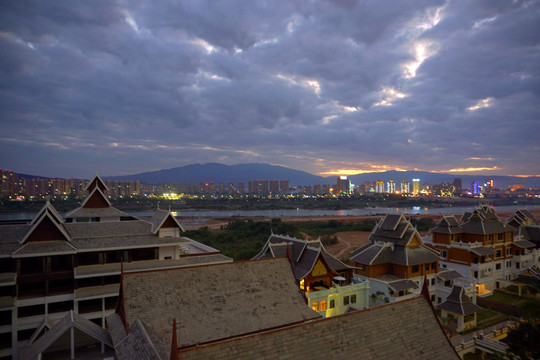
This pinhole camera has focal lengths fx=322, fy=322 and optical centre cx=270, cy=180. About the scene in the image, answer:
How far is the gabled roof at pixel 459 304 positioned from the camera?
77.4 ft

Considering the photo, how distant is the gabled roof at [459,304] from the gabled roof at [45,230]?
1095 inches

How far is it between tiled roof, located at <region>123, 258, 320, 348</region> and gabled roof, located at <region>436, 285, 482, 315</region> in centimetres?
1511

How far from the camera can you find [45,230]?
20.9m

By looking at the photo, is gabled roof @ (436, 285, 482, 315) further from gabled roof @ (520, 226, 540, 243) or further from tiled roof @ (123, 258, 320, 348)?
gabled roof @ (520, 226, 540, 243)

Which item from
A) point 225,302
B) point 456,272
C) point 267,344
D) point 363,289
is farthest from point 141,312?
point 456,272

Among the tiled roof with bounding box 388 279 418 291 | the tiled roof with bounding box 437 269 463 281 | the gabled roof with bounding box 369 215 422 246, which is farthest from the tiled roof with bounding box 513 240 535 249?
the tiled roof with bounding box 388 279 418 291

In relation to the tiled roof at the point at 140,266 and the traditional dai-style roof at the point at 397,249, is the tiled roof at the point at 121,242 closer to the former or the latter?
the tiled roof at the point at 140,266

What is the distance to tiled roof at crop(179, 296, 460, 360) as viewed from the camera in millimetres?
8062

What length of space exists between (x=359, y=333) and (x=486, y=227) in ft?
107

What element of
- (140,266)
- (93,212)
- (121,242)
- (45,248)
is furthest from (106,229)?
(93,212)

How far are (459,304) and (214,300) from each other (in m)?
19.9

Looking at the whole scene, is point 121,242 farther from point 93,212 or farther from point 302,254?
point 302,254

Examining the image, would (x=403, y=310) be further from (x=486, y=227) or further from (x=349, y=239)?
(x=349, y=239)

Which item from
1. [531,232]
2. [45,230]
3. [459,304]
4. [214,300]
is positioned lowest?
[459,304]
